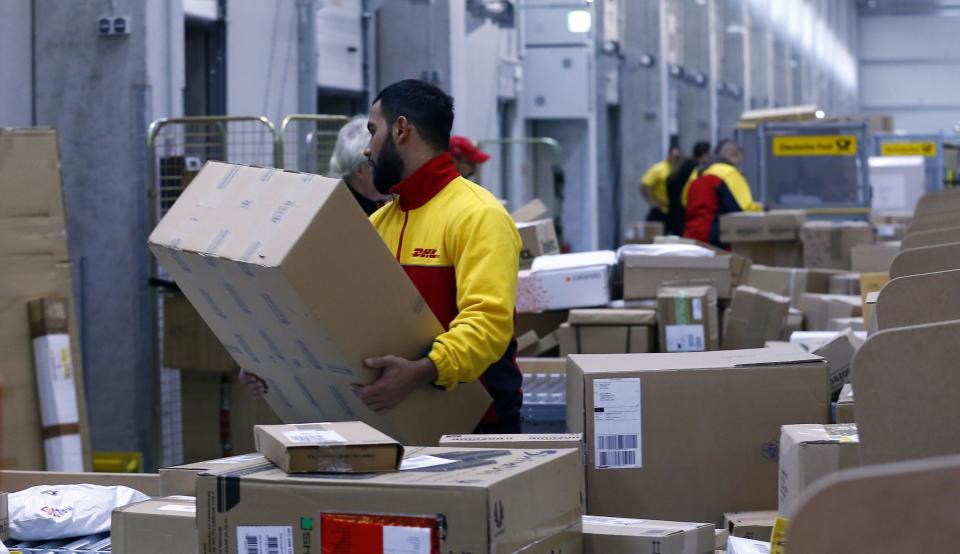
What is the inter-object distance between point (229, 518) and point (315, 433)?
7.7 inches

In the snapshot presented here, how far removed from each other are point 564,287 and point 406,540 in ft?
11.3

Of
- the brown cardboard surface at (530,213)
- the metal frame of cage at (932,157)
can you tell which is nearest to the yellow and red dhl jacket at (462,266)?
the brown cardboard surface at (530,213)

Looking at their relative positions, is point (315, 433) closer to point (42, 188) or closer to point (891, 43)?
point (42, 188)

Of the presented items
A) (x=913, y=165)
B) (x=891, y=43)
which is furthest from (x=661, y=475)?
(x=891, y=43)

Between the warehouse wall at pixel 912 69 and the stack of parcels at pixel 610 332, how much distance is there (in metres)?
37.7

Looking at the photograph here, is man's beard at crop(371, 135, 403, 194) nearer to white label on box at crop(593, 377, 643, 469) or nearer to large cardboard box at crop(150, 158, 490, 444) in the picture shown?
large cardboard box at crop(150, 158, 490, 444)

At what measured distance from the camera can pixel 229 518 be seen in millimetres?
Result: 2088

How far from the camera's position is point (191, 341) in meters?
5.42

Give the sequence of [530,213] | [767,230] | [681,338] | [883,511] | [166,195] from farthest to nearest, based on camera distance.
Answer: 1. [767,230]
2. [530,213]
3. [166,195]
4. [681,338]
5. [883,511]

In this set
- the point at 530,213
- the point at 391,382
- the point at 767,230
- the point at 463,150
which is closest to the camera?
the point at 391,382

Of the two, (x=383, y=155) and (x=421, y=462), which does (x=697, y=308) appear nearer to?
(x=383, y=155)

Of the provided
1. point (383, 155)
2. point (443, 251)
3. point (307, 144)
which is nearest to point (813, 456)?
point (443, 251)

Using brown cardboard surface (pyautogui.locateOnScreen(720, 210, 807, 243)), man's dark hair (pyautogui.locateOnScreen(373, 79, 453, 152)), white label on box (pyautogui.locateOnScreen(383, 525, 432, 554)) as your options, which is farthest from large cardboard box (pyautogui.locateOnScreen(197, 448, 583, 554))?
brown cardboard surface (pyautogui.locateOnScreen(720, 210, 807, 243))

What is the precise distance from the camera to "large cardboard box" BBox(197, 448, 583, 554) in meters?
1.93
